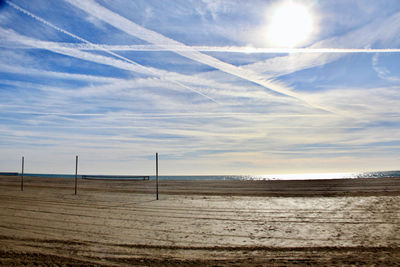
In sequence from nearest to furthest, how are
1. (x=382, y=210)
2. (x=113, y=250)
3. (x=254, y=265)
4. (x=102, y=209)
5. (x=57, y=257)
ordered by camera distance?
(x=254, y=265)
(x=57, y=257)
(x=113, y=250)
(x=382, y=210)
(x=102, y=209)

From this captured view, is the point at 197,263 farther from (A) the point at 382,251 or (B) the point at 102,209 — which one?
(B) the point at 102,209

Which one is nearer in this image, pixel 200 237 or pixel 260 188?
pixel 200 237

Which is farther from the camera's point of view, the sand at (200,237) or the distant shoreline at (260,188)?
the distant shoreline at (260,188)

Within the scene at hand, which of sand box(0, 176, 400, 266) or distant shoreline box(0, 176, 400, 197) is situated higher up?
sand box(0, 176, 400, 266)

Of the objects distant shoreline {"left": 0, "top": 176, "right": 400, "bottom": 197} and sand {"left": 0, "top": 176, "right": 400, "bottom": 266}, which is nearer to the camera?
sand {"left": 0, "top": 176, "right": 400, "bottom": 266}

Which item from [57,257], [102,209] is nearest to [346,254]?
[57,257]

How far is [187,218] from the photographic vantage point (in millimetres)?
12938

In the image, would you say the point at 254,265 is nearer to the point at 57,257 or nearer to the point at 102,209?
the point at 57,257

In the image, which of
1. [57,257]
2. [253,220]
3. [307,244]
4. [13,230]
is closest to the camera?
[57,257]

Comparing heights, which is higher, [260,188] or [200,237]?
[200,237]

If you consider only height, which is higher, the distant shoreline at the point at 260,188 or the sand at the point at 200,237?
the sand at the point at 200,237

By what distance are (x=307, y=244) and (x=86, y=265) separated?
661 cm

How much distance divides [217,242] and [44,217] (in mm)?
9045

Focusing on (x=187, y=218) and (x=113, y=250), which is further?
(x=187, y=218)
